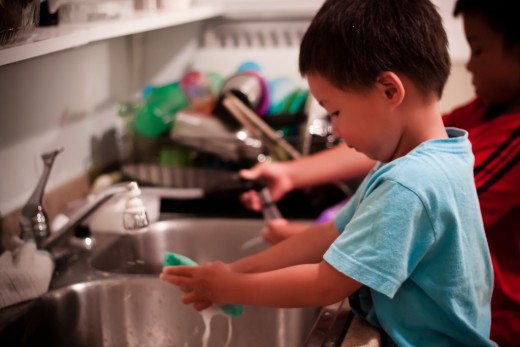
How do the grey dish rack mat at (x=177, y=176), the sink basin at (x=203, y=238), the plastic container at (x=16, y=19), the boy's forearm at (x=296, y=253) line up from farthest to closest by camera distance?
the grey dish rack mat at (x=177, y=176) → the sink basin at (x=203, y=238) → the boy's forearm at (x=296, y=253) → the plastic container at (x=16, y=19)

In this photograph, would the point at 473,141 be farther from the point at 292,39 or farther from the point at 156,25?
the point at 292,39

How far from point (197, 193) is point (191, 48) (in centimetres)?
74

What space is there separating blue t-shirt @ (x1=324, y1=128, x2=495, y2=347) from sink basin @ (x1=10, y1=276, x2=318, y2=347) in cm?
31

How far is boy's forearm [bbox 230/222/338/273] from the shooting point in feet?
3.63

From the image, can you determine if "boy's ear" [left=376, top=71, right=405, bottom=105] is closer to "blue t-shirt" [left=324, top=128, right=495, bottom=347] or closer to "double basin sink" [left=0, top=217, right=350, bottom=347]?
"blue t-shirt" [left=324, top=128, right=495, bottom=347]

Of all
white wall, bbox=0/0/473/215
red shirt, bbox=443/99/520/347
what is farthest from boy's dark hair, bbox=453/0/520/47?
white wall, bbox=0/0/473/215

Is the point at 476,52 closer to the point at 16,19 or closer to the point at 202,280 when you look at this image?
the point at 202,280

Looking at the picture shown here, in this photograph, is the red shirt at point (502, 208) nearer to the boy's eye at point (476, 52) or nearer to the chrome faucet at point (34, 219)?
the boy's eye at point (476, 52)

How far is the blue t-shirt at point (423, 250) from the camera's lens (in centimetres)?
87

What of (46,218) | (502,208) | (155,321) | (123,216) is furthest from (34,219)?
(502,208)

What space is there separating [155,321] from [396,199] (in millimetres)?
612

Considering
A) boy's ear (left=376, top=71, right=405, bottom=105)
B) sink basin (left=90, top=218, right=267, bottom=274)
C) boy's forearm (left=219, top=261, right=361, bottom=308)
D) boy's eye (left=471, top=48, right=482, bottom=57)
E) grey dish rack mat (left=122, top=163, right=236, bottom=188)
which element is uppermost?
boy's ear (left=376, top=71, right=405, bottom=105)

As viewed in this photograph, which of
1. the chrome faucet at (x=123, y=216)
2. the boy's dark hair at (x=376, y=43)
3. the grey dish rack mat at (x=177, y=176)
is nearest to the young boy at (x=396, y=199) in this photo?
the boy's dark hair at (x=376, y=43)

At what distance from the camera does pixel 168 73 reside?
2137 mm
